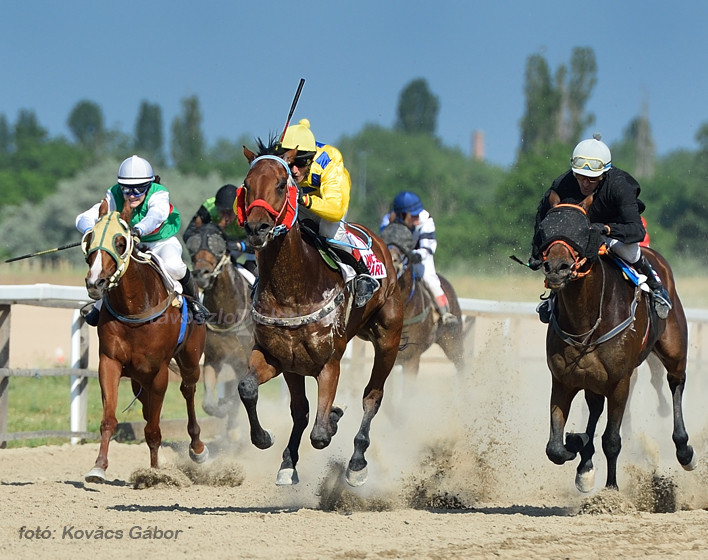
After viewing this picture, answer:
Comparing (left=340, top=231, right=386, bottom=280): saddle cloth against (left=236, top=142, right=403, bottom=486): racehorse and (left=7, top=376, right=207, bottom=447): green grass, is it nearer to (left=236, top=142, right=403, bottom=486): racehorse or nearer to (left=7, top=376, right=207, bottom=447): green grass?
(left=236, top=142, right=403, bottom=486): racehorse

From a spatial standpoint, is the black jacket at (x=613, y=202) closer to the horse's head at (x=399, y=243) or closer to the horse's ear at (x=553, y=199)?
the horse's ear at (x=553, y=199)

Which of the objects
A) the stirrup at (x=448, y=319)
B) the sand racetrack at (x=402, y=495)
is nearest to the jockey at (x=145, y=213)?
the sand racetrack at (x=402, y=495)

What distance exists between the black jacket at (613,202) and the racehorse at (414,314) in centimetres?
420

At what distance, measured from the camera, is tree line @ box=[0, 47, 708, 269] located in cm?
4309

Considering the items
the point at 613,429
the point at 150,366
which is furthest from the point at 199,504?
the point at 613,429

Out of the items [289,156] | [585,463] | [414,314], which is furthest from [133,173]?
[414,314]

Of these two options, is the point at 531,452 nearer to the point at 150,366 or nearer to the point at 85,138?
the point at 150,366

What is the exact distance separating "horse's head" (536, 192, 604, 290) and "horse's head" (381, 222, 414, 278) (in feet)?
15.8

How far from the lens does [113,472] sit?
1029 cm

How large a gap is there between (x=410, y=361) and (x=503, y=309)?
10.5ft

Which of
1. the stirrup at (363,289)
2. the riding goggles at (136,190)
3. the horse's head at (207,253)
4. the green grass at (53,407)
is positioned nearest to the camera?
the stirrup at (363,289)

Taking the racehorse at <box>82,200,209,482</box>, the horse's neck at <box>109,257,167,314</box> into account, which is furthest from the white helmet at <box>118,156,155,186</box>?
the horse's neck at <box>109,257,167,314</box>

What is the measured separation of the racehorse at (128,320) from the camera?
809 cm

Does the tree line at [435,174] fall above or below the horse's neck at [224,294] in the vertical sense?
above
